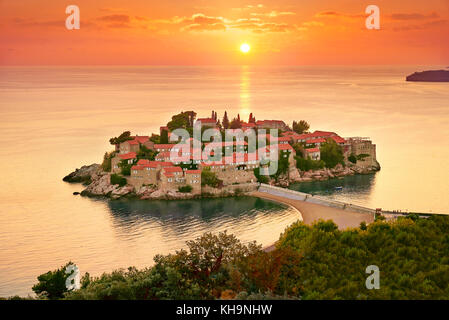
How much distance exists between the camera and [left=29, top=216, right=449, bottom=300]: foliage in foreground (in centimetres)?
1377

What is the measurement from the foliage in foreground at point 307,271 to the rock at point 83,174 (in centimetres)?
1995

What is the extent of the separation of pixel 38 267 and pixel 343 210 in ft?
48.6

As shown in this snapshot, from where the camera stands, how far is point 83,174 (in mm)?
37281

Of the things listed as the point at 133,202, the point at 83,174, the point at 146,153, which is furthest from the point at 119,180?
the point at 83,174

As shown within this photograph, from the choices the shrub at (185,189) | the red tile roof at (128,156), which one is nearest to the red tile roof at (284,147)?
the shrub at (185,189)

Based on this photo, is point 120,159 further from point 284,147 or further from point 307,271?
point 307,271

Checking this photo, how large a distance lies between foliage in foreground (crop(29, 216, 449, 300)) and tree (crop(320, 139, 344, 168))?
22.4 m

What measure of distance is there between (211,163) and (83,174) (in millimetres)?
8396

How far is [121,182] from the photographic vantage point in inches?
1352

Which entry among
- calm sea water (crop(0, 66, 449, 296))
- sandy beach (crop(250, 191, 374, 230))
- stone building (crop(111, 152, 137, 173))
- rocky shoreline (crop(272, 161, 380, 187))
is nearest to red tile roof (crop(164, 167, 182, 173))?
calm sea water (crop(0, 66, 449, 296))

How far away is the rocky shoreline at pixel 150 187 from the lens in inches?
1308
